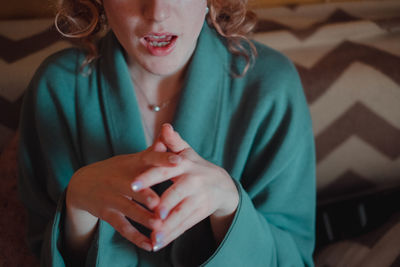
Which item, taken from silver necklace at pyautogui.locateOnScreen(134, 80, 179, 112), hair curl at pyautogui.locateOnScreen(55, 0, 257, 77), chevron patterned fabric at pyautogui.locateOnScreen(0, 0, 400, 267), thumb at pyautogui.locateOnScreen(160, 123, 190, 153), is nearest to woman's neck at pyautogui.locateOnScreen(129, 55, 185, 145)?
silver necklace at pyautogui.locateOnScreen(134, 80, 179, 112)

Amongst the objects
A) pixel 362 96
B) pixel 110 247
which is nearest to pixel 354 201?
pixel 362 96

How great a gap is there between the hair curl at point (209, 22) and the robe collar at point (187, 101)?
0.04 m

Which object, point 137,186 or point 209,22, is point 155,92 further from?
point 137,186

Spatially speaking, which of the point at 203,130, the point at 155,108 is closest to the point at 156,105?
the point at 155,108

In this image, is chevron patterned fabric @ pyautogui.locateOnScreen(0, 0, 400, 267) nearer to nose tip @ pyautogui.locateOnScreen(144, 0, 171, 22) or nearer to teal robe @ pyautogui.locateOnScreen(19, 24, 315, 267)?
teal robe @ pyautogui.locateOnScreen(19, 24, 315, 267)

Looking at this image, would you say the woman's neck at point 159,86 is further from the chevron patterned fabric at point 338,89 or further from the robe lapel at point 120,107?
the chevron patterned fabric at point 338,89

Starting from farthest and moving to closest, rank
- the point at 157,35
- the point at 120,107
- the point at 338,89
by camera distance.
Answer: the point at 338,89 < the point at 120,107 < the point at 157,35

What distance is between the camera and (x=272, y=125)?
2.06ft

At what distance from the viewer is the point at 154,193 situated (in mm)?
427

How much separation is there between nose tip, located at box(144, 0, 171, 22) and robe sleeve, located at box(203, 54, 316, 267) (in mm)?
251

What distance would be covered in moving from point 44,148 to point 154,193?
1.09ft

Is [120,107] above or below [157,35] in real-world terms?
below

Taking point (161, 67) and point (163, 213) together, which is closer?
point (163, 213)

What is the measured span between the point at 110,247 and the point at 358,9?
A: 0.97 m
